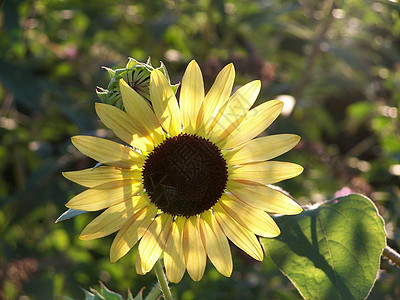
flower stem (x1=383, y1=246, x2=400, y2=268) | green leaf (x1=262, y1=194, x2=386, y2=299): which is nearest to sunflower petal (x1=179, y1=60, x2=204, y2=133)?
green leaf (x1=262, y1=194, x2=386, y2=299)

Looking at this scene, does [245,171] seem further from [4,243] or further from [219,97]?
[4,243]

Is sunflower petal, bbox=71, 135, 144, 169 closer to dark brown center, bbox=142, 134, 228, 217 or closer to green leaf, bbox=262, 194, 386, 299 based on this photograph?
dark brown center, bbox=142, 134, 228, 217

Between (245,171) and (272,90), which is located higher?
(245,171)

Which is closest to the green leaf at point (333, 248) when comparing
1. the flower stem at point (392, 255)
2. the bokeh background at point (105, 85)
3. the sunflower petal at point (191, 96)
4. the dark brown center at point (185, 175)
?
the flower stem at point (392, 255)

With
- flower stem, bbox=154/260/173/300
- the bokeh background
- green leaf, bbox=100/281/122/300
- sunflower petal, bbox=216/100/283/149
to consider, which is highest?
sunflower petal, bbox=216/100/283/149

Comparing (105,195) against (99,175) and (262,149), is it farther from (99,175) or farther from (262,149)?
(262,149)

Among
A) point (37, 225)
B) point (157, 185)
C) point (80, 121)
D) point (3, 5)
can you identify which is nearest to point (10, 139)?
point (80, 121)
